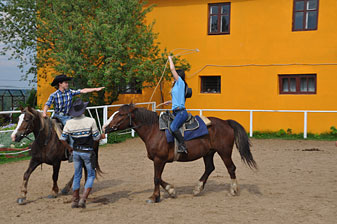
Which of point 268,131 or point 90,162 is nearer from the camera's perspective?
point 90,162

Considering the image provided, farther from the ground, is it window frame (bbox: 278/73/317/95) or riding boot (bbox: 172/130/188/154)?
window frame (bbox: 278/73/317/95)

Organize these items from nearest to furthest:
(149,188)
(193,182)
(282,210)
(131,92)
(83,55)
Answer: (282,210) < (149,188) < (193,182) < (83,55) < (131,92)

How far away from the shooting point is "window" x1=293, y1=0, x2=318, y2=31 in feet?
50.7

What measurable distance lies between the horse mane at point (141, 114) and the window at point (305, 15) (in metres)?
11.0

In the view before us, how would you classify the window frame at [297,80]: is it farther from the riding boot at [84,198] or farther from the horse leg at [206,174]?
the riding boot at [84,198]

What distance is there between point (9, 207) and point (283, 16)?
518 inches

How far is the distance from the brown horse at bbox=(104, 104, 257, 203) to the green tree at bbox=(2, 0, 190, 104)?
7586 millimetres

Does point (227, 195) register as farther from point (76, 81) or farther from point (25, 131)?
point (76, 81)

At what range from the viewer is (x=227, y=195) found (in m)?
6.92

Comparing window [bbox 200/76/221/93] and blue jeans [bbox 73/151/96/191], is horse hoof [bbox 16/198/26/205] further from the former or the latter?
window [bbox 200/76/221/93]

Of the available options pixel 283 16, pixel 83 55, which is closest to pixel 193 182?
pixel 83 55

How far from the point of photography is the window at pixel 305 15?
50.7ft

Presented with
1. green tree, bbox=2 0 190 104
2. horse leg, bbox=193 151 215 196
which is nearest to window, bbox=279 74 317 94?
green tree, bbox=2 0 190 104

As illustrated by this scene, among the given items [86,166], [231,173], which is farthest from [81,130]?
[231,173]
